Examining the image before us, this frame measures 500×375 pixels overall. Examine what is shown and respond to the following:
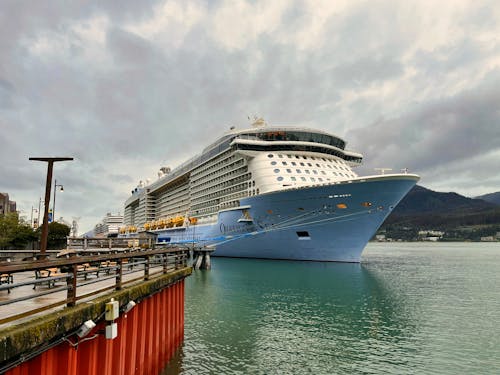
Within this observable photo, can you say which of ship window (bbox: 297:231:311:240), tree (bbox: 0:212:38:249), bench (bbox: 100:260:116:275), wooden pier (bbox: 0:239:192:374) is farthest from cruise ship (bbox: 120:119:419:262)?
wooden pier (bbox: 0:239:192:374)

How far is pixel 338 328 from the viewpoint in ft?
53.6

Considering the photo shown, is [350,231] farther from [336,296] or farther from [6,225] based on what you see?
[6,225]

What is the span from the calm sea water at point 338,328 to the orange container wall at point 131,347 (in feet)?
3.41

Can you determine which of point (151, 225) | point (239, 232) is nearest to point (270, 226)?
point (239, 232)

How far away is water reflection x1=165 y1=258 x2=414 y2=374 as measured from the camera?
11969 millimetres

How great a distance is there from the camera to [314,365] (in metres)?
11.8

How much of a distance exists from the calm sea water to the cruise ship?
30.3ft

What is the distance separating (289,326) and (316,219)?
22.5 metres

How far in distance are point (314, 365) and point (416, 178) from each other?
29.6 m

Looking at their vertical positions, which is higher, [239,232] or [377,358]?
[239,232]

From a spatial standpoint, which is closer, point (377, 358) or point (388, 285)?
point (377, 358)

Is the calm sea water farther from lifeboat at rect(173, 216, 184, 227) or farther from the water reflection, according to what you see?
lifeboat at rect(173, 216, 184, 227)

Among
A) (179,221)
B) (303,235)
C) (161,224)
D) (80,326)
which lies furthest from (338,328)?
(161,224)

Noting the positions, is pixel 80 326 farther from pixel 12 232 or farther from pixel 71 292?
pixel 12 232
